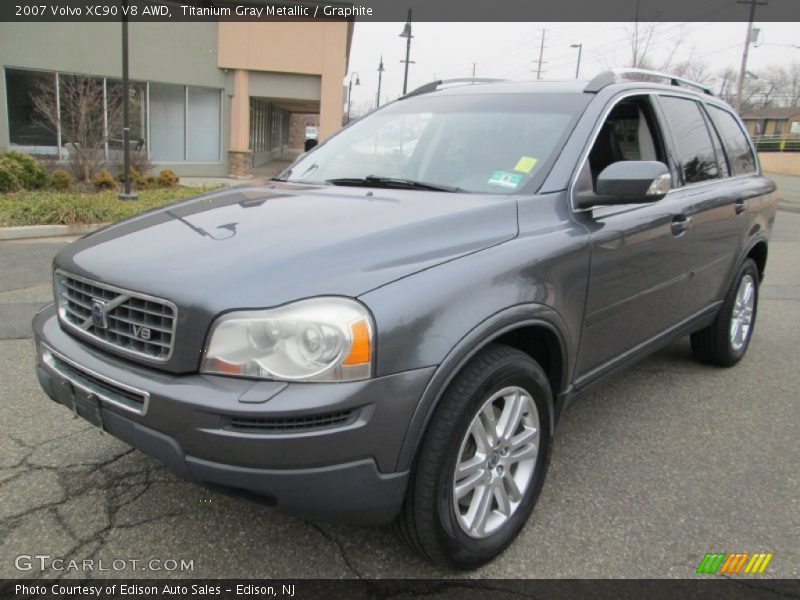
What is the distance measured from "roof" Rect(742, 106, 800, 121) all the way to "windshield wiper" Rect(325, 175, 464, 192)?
77797 mm

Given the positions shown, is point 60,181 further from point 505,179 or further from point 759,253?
point 759,253

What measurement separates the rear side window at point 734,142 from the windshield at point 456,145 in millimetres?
1737

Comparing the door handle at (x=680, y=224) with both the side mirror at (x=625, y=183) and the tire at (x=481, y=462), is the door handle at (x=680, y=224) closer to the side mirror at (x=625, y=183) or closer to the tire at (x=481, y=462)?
the side mirror at (x=625, y=183)

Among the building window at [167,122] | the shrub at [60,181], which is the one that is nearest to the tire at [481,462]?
the shrub at [60,181]

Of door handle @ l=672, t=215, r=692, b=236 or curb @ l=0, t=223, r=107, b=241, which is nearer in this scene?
door handle @ l=672, t=215, r=692, b=236

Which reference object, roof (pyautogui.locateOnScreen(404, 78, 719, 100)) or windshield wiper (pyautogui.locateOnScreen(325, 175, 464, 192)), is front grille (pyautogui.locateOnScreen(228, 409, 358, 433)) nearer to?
windshield wiper (pyautogui.locateOnScreen(325, 175, 464, 192))

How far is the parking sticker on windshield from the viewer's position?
2.80 m

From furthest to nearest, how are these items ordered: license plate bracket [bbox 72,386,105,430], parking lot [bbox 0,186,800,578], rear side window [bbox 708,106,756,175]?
rear side window [bbox 708,106,756,175]
parking lot [bbox 0,186,800,578]
license plate bracket [bbox 72,386,105,430]

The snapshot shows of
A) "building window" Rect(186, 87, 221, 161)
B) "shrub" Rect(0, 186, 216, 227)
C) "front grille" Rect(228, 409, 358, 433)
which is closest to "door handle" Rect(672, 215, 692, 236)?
"front grille" Rect(228, 409, 358, 433)

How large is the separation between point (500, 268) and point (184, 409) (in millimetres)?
1157

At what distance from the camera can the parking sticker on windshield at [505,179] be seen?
2.80m

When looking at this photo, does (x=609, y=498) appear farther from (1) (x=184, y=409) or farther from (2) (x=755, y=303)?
(2) (x=755, y=303)

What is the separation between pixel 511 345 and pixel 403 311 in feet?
2.41

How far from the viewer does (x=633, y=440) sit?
3449mm
